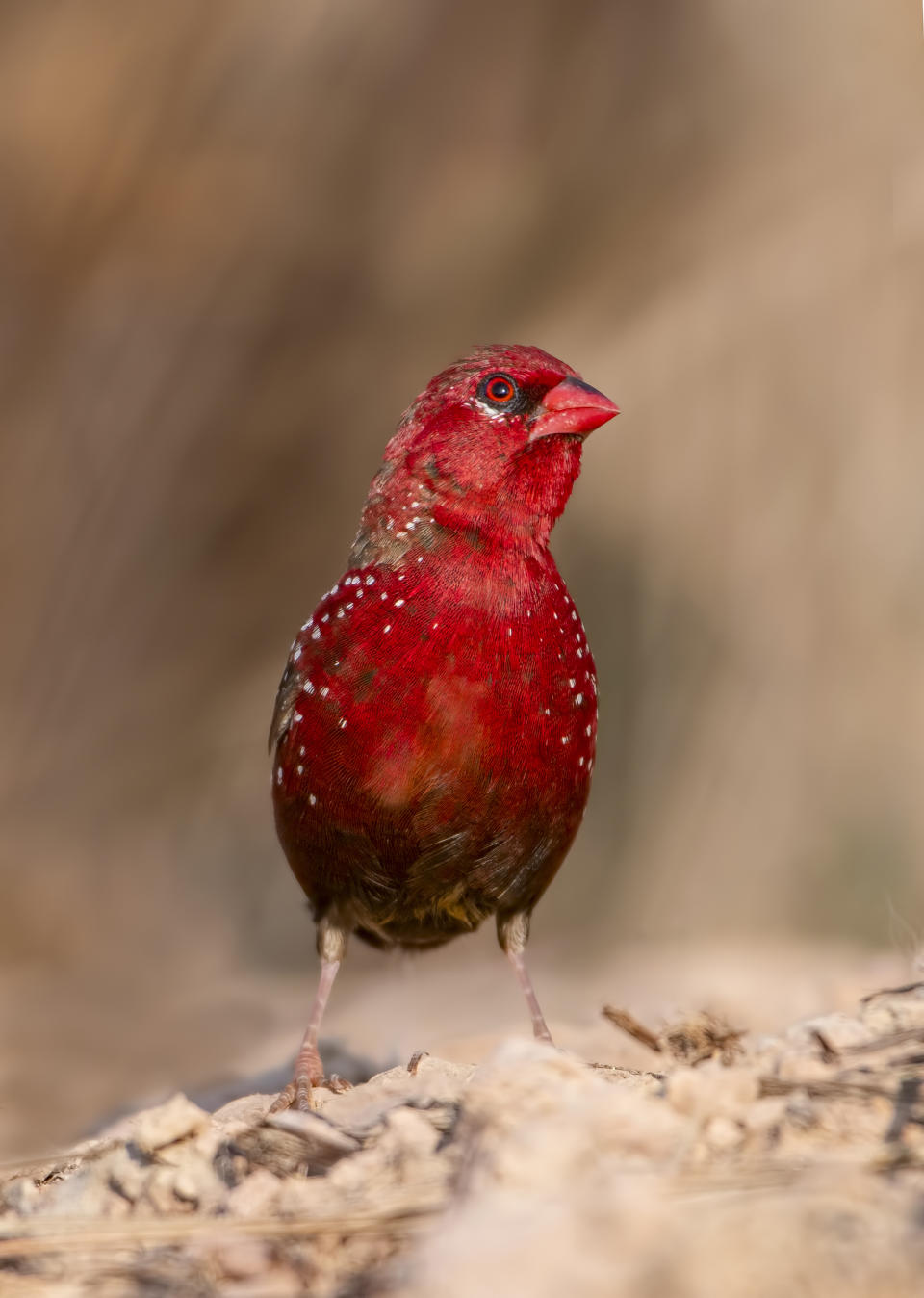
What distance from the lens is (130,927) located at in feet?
20.9

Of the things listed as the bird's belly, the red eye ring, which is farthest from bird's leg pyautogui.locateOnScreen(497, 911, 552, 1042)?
the red eye ring

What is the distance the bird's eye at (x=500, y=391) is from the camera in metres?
3.74

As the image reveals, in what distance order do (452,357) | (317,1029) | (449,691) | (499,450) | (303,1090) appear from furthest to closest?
(452,357), (317,1029), (499,450), (303,1090), (449,691)

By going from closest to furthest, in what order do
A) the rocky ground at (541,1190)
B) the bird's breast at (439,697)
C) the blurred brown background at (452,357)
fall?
the rocky ground at (541,1190), the bird's breast at (439,697), the blurred brown background at (452,357)

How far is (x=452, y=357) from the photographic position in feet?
20.6

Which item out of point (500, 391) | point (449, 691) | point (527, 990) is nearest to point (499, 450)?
point (500, 391)

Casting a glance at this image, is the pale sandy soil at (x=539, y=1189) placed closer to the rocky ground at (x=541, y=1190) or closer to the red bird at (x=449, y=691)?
the rocky ground at (x=541, y=1190)

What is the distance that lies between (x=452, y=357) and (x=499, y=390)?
2.61 meters

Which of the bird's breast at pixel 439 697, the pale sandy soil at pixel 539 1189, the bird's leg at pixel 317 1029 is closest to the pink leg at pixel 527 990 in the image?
the bird's leg at pixel 317 1029

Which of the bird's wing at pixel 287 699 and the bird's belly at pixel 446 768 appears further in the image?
the bird's wing at pixel 287 699

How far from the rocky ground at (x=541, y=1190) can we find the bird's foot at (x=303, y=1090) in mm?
868

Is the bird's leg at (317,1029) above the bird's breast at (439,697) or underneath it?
underneath

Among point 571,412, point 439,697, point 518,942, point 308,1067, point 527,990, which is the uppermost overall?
point 571,412

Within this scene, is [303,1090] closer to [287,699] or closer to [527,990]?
[527,990]
